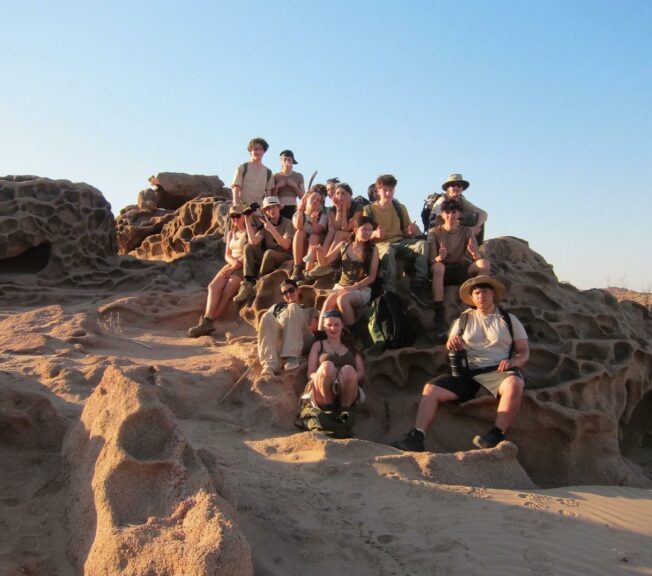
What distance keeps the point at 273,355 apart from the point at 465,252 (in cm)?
201

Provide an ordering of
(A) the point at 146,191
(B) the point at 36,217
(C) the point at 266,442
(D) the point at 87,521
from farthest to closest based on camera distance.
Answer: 1. (A) the point at 146,191
2. (B) the point at 36,217
3. (C) the point at 266,442
4. (D) the point at 87,521

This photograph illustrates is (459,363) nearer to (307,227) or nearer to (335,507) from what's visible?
(335,507)

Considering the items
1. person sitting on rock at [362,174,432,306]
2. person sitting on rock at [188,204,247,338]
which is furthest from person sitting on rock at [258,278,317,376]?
person sitting on rock at [188,204,247,338]

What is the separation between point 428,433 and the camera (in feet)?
18.4

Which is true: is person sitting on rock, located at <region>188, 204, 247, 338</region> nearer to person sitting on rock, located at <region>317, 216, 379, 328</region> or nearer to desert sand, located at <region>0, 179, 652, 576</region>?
desert sand, located at <region>0, 179, 652, 576</region>

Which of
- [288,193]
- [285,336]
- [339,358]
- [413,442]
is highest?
[288,193]

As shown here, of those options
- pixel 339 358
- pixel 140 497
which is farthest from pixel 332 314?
pixel 140 497

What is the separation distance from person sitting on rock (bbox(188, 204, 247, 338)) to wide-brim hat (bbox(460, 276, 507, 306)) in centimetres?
315

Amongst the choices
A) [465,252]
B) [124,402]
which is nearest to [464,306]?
[465,252]

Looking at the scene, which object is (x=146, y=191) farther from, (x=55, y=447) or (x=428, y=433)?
(x=55, y=447)

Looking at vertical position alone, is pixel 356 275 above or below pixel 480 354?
above

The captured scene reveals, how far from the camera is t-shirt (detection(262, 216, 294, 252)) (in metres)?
7.83

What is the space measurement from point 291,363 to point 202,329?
2092mm

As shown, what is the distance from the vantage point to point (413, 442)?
16.5ft
